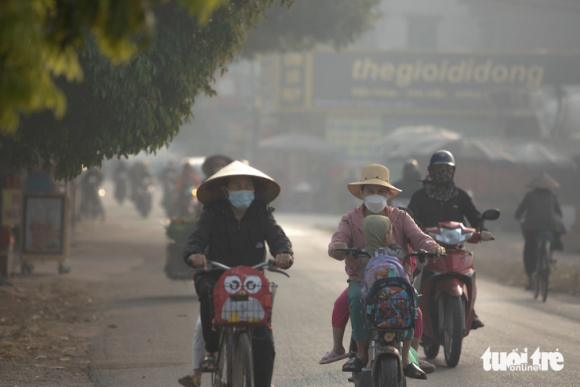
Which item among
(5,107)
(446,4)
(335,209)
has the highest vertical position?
(446,4)

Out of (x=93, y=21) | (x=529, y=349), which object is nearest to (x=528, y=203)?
(x=529, y=349)

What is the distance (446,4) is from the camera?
1534 inches

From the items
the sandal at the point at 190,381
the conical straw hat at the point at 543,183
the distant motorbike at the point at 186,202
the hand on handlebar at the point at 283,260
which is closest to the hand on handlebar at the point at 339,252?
the hand on handlebar at the point at 283,260

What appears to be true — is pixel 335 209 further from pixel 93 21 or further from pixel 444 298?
pixel 93 21

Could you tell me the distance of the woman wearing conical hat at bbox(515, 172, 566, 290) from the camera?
1173 centimetres

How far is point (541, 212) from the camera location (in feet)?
38.7

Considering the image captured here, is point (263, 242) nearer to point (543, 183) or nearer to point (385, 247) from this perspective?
point (385, 247)

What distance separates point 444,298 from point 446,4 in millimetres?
34623

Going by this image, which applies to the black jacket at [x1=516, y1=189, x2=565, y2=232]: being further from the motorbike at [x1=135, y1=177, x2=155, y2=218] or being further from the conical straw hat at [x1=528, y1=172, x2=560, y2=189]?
the motorbike at [x1=135, y1=177, x2=155, y2=218]

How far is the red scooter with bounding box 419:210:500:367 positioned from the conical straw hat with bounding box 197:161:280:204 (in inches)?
79.1

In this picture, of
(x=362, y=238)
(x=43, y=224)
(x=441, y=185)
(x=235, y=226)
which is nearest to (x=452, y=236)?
(x=441, y=185)

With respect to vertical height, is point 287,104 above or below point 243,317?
above

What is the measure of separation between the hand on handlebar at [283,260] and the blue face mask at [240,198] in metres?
0.51

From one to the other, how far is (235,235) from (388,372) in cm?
136
